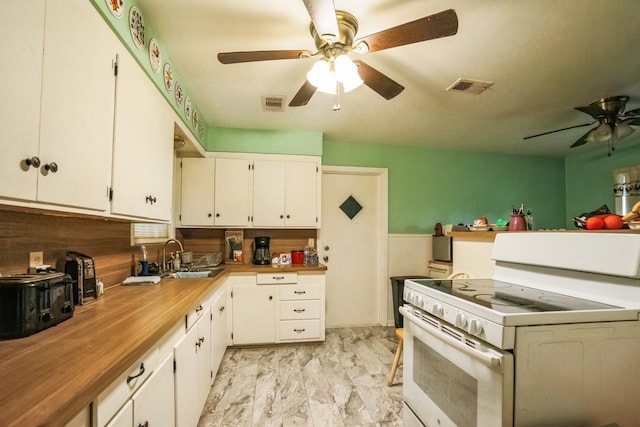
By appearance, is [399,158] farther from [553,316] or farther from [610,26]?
[553,316]

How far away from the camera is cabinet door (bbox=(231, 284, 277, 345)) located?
287 cm

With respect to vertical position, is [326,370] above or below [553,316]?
below

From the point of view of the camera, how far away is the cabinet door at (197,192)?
9.96 feet

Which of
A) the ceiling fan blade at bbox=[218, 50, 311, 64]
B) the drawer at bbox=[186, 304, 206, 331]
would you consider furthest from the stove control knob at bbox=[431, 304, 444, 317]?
the ceiling fan blade at bbox=[218, 50, 311, 64]

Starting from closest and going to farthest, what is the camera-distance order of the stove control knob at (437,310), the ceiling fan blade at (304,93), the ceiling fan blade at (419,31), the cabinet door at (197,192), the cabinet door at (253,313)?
the ceiling fan blade at (419,31), the stove control knob at (437,310), the ceiling fan blade at (304,93), the cabinet door at (253,313), the cabinet door at (197,192)

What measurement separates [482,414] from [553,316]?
439 mm

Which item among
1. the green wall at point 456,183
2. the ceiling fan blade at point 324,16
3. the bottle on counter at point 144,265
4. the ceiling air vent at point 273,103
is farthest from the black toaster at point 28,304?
the green wall at point 456,183

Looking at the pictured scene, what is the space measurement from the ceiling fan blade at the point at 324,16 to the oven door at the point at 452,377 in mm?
1427

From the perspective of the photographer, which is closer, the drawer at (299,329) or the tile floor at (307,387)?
the tile floor at (307,387)

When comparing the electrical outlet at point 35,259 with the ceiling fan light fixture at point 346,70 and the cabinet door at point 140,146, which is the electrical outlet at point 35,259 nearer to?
the cabinet door at point 140,146

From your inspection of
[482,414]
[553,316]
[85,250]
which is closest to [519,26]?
[553,316]

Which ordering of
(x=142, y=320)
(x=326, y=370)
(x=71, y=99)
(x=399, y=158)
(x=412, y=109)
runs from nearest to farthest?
1. (x=71, y=99)
2. (x=142, y=320)
3. (x=326, y=370)
4. (x=412, y=109)
5. (x=399, y=158)

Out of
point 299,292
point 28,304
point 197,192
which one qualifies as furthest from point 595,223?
point 197,192

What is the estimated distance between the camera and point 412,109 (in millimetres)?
2721
